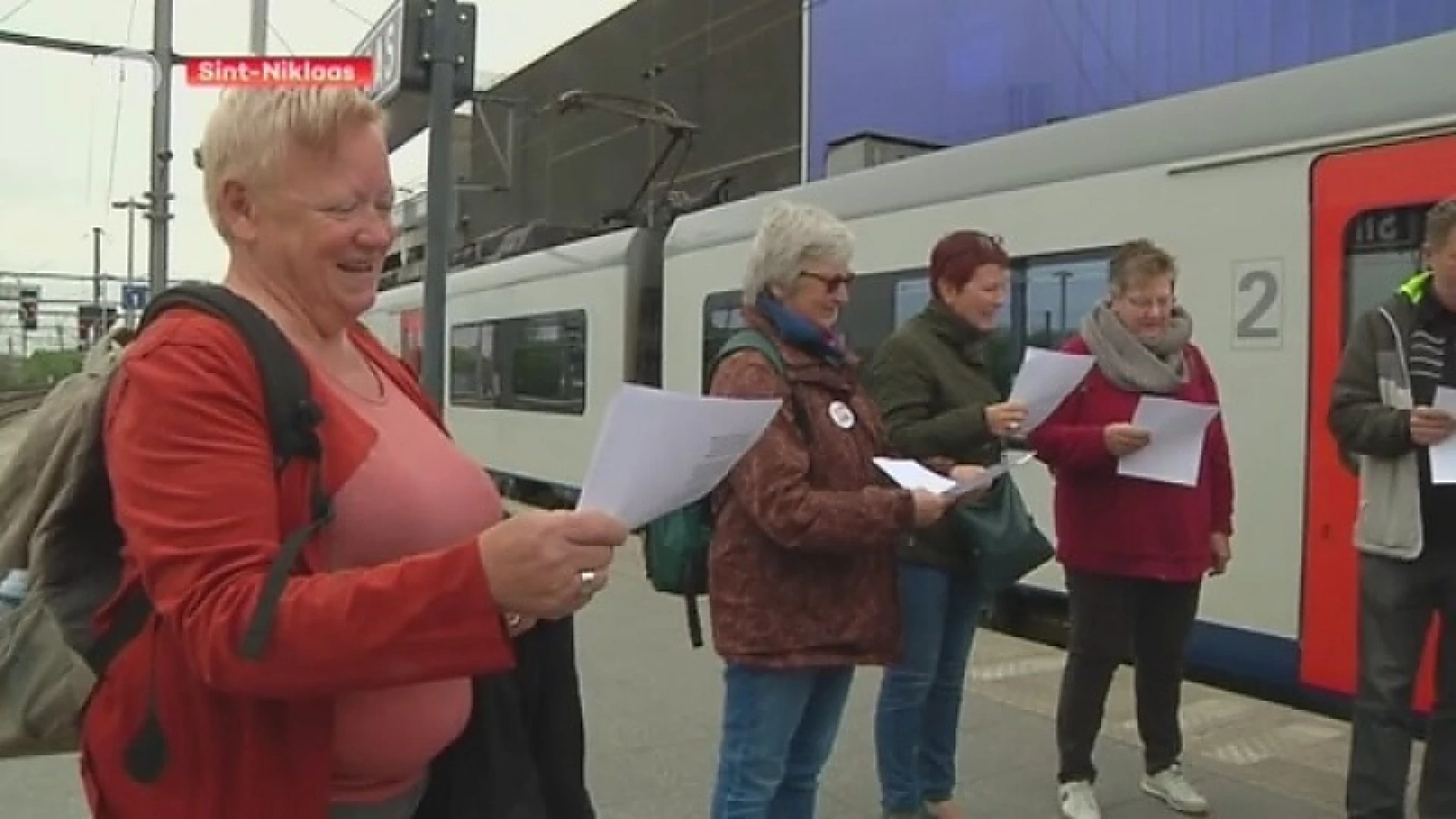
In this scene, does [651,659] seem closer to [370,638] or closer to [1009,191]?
[1009,191]

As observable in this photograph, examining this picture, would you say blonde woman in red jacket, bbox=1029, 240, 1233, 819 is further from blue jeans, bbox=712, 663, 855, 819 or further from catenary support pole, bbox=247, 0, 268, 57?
catenary support pole, bbox=247, 0, 268, 57

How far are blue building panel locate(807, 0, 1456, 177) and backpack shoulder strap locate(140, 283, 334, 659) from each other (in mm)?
11207

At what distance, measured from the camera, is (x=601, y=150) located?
30922 mm

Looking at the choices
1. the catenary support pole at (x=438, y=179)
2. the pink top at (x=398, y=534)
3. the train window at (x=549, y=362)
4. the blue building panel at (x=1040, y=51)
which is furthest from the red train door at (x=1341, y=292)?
the train window at (x=549, y=362)

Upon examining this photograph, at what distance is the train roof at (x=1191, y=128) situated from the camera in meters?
5.14

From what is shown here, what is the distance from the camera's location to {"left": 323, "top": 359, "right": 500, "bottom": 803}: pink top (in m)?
1.52

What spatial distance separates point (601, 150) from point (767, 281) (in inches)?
1122

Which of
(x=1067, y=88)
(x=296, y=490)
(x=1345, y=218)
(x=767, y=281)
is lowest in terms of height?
(x=296, y=490)

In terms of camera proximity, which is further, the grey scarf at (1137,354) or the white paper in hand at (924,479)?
the grey scarf at (1137,354)

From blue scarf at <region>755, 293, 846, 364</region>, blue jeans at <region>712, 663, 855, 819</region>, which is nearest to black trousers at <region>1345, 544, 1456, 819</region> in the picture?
blue jeans at <region>712, 663, 855, 819</region>

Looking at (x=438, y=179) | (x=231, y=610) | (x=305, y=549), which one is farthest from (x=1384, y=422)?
(x=438, y=179)

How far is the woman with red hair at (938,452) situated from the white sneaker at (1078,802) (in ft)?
1.26

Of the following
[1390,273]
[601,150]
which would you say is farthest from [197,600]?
[601,150]

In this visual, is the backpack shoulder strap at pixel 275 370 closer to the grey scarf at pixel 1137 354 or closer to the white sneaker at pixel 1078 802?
the grey scarf at pixel 1137 354
